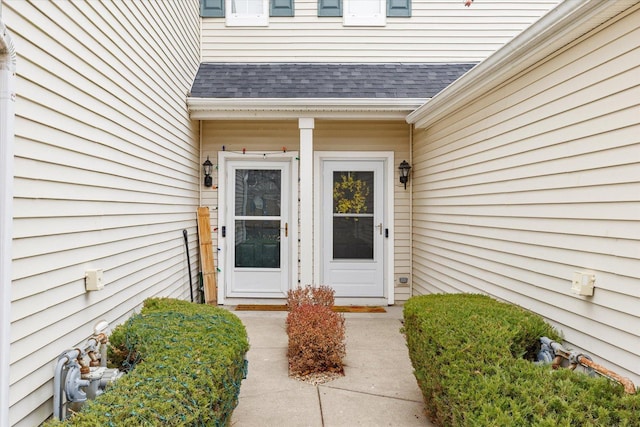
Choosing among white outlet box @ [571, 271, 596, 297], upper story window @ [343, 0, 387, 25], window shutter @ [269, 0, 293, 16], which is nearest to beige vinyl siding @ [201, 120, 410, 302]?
upper story window @ [343, 0, 387, 25]

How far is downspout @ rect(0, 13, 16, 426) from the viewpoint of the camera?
69.2 inches

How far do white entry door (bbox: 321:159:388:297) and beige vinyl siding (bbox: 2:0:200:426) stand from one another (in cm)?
241

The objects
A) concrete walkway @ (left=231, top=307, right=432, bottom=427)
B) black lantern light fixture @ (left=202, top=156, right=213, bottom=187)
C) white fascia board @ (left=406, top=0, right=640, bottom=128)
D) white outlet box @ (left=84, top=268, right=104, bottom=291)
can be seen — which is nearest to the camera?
white fascia board @ (left=406, top=0, right=640, bottom=128)

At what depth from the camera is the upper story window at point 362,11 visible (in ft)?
19.9

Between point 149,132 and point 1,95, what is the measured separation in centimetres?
202

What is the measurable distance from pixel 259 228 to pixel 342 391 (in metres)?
3.20

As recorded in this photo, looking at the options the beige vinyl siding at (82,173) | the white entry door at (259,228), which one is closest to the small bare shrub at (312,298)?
the white entry door at (259,228)

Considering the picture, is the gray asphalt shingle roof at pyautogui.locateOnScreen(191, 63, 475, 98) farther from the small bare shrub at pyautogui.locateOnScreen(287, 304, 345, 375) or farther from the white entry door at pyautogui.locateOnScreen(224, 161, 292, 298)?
the small bare shrub at pyautogui.locateOnScreen(287, 304, 345, 375)

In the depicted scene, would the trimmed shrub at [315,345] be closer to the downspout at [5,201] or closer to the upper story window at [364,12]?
the downspout at [5,201]

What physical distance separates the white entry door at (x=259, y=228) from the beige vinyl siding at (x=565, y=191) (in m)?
2.58

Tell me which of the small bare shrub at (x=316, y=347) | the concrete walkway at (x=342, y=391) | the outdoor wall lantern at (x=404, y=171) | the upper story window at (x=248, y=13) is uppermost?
the upper story window at (x=248, y=13)

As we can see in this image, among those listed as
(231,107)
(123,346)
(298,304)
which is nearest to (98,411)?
(123,346)

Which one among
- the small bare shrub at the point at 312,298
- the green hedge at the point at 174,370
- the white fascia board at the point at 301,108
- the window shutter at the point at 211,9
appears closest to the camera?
the green hedge at the point at 174,370

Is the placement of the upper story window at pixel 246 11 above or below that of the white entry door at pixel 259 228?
above
